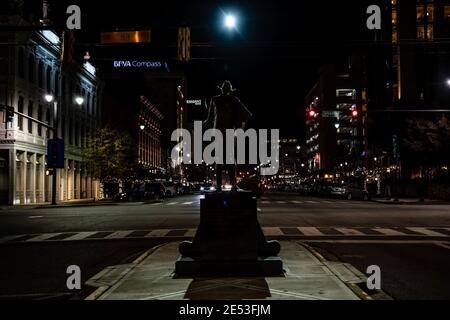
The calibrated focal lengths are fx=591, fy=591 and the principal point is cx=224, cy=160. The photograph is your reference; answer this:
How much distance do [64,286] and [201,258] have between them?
249 centimetres

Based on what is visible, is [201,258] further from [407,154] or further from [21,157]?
[407,154]

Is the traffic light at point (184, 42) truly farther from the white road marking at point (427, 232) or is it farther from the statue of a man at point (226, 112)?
the white road marking at point (427, 232)

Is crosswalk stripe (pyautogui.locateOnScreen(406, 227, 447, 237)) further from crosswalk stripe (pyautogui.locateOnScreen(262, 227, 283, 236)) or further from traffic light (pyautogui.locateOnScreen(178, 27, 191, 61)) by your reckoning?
traffic light (pyautogui.locateOnScreen(178, 27, 191, 61))

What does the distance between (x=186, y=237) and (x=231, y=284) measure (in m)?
8.97

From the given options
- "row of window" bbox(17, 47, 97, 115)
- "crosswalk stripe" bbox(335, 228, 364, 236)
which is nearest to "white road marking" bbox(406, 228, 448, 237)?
"crosswalk stripe" bbox(335, 228, 364, 236)

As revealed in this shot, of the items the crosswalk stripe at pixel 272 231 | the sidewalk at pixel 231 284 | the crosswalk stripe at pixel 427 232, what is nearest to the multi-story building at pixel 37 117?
the crosswalk stripe at pixel 272 231

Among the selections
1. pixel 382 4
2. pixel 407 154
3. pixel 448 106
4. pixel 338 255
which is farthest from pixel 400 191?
pixel 338 255

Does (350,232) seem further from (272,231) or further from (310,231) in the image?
(272,231)

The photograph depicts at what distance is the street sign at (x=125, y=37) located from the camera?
16250 millimetres

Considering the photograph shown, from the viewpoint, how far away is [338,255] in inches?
563

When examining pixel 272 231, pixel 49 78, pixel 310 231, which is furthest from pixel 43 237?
pixel 49 78

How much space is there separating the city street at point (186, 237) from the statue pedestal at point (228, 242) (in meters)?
2.10

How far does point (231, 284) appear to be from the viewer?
966cm

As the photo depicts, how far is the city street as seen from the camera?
1068 centimetres
